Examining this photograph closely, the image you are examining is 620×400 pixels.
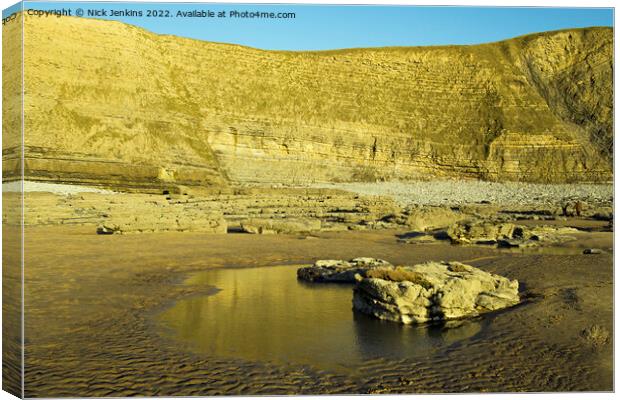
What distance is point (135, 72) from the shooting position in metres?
37.7

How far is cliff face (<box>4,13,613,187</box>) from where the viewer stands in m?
32.4

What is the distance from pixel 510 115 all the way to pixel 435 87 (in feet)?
25.8

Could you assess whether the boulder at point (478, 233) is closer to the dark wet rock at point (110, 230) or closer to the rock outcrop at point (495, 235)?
the rock outcrop at point (495, 235)

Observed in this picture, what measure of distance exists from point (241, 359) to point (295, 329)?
1441 mm

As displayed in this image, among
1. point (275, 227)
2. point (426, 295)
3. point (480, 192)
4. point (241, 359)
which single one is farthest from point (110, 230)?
point (480, 192)

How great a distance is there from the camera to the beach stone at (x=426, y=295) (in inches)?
307

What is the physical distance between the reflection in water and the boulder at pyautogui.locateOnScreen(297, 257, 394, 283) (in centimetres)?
48

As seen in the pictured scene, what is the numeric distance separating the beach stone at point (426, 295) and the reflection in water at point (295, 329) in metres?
0.21

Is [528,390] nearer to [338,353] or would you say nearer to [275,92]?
[338,353]

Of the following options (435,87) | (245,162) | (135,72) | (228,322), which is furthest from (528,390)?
(435,87)

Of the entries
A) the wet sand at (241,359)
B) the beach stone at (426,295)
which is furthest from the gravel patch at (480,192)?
the beach stone at (426,295)

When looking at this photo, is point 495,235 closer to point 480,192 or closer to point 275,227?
point 275,227

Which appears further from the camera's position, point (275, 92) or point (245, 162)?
point (275, 92)

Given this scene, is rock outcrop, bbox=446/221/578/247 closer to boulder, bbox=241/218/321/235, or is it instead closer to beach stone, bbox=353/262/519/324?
boulder, bbox=241/218/321/235
